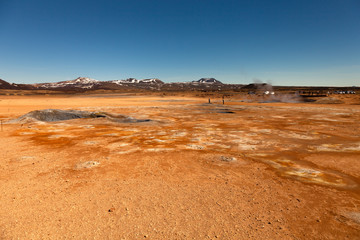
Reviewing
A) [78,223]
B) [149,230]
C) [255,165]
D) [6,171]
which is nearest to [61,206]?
[78,223]

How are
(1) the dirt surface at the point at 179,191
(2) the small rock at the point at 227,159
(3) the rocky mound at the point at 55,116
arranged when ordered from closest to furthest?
(1) the dirt surface at the point at 179,191, (2) the small rock at the point at 227,159, (3) the rocky mound at the point at 55,116

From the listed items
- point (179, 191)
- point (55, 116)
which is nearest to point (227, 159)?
point (179, 191)

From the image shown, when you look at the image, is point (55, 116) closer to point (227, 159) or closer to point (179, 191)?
point (227, 159)

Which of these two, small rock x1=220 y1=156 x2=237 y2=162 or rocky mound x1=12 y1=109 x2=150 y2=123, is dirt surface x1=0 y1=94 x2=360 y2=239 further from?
rocky mound x1=12 y1=109 x2=150 y2=123

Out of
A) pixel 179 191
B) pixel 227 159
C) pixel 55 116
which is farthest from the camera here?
pixel 55 116

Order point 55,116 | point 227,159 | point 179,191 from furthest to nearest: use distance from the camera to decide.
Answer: point 55,116 → point 227,159 → point 179,191

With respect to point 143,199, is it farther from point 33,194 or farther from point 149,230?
point 33,194

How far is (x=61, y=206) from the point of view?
4684 millimetres

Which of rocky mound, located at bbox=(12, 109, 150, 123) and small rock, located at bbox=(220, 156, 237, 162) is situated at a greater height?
rocky mound, located at bbox=(12, 109, 150, 123)

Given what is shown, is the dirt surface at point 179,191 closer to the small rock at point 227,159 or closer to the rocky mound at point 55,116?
the small rock at point 227,159

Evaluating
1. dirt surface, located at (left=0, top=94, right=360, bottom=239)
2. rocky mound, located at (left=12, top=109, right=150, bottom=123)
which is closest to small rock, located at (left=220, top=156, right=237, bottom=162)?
dirt surface, located at (left=0, top=94, right=360, bottom=239)

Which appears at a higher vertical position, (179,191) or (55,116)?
(55,116)

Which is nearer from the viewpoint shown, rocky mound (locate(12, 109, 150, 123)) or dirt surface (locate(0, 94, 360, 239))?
dirt surface (locate(0, 94, 360, 239))

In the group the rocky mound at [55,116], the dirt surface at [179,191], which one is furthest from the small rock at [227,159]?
the rocky mound at [55,116]
